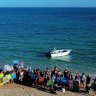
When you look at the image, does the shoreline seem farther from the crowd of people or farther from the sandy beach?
the crowd of people

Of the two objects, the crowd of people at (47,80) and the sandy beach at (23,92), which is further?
the crowd of people at (47,80)

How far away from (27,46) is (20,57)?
982 cm

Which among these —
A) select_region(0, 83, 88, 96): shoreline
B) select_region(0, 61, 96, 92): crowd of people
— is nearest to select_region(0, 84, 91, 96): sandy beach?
select_region(0, 83, 88, 96): shoreline

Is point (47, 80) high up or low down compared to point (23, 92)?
up

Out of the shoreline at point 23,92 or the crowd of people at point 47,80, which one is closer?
the shoreline at point 23,92

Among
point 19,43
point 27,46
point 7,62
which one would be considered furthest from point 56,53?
point 19,43

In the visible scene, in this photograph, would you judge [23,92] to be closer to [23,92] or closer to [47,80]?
[23,92]

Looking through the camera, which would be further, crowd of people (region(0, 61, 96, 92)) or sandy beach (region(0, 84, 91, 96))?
crowd of people (region(0, 61, 96, 92))

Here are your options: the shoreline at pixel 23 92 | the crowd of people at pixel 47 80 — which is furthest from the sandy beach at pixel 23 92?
the crowd of people at pixel 47 80

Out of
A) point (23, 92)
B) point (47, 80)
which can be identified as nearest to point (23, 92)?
point (23, 92)

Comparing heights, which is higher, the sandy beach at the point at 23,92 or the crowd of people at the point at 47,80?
the crowd of people at the point at 47,80

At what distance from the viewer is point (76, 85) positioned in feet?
71.8

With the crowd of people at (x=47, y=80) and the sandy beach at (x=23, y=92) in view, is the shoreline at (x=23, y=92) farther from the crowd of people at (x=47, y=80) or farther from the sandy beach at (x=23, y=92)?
the crowd of people at (x=47, y=80)

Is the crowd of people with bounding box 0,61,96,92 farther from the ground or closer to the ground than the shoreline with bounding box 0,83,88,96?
farther from the ground
